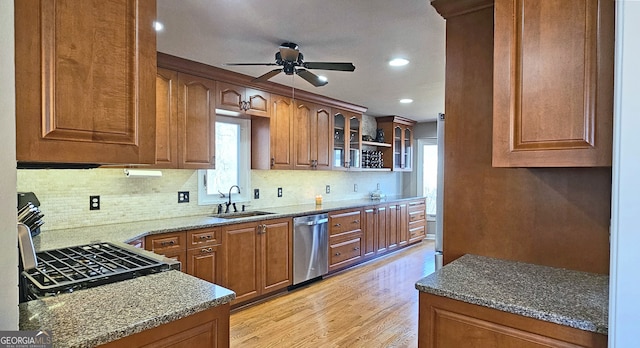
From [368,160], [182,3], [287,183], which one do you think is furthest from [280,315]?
[368,160]

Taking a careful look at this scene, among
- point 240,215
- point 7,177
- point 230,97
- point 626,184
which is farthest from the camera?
point 240,215

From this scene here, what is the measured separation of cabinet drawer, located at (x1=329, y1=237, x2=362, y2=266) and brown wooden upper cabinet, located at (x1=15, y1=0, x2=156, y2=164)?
3451 mm

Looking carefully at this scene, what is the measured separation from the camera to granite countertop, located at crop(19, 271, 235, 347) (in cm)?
101

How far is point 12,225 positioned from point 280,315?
269 centimetres

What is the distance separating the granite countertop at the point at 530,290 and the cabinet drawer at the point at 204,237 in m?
2.04

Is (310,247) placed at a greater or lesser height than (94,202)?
lesser

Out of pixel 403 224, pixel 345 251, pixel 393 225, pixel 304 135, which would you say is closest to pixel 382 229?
pixel 393 225

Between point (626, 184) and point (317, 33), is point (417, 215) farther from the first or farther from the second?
point (626, 184)

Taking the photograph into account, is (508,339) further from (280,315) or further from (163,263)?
(280,315)

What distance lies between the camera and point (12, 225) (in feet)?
2.70

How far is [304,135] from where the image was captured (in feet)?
14.3

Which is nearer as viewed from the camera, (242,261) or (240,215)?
(242,261)

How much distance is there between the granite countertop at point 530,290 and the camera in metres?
1.20

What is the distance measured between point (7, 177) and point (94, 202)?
2.38 m
